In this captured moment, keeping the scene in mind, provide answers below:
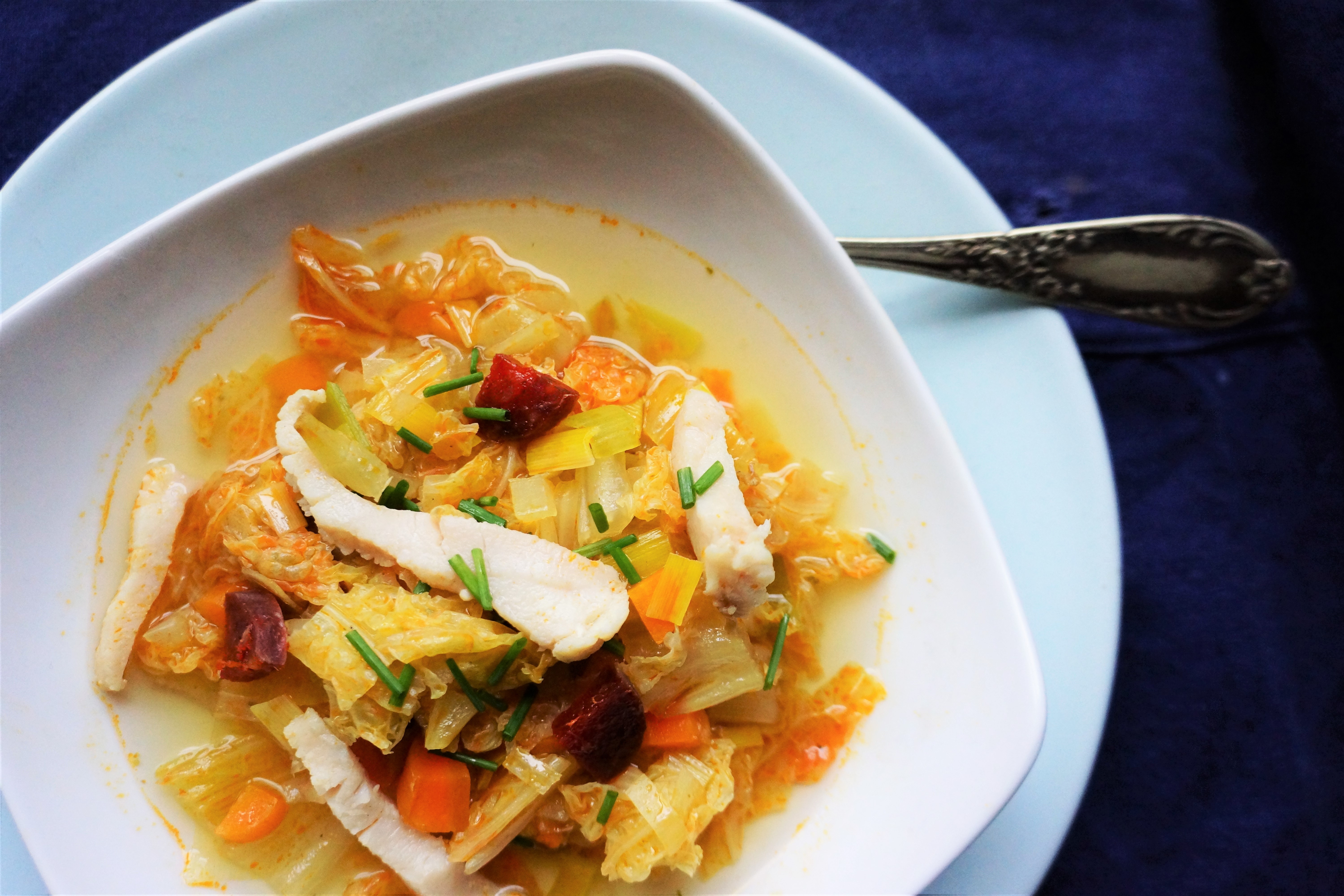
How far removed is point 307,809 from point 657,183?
6.43 ft

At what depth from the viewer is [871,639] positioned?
94.1 inches

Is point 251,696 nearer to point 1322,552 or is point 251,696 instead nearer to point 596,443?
A: point 596,443

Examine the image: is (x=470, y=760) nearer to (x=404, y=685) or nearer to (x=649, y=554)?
(x=404, y=685)

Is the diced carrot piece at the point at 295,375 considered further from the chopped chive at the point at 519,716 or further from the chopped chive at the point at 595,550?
the chopped chive at the point at 519,716

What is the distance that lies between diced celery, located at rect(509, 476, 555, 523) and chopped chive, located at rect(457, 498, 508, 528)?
0.17 feet

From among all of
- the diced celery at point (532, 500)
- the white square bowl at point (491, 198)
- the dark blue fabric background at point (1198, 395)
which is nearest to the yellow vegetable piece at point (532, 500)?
the diced celery at point (532, 500)

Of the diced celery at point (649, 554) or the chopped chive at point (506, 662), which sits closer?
the chopped chive at point (506, 662)

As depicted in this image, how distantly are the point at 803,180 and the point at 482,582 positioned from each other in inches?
57.5

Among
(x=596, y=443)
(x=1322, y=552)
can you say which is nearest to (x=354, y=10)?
(x=596, y=443)

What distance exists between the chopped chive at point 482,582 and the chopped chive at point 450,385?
0.44m

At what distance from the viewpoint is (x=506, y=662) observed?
2020 mm

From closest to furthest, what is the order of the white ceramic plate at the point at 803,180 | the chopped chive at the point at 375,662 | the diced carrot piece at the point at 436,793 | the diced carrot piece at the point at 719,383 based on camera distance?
1. the chopped chive at the point at 375,662
2. the diced carrot piece at the point at 436,793
3. the white ceramic plate at the point at 803,180
4. the diced carrot piece at the point at 719,383

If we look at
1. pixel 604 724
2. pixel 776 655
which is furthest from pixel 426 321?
pixel 776 655

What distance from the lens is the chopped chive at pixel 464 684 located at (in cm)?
200
